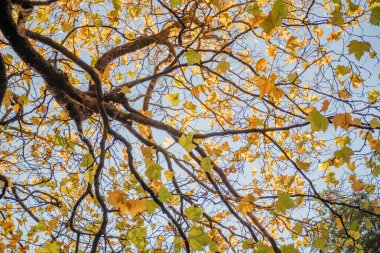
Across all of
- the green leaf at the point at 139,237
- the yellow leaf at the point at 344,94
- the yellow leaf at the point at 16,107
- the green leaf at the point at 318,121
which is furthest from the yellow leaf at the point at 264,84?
the yellow leaf at the point at 16,107

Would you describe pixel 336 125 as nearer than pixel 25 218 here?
Yes

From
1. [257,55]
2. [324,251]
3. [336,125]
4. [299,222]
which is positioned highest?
[257,55]

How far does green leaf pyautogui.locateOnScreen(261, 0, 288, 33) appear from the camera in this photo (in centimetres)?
163

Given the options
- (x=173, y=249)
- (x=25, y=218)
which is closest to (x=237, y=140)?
(x=173, y=249)

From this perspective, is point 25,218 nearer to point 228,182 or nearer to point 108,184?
point 108,184

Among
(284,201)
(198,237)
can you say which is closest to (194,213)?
(198,237)

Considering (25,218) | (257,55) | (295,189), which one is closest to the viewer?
(257,55)

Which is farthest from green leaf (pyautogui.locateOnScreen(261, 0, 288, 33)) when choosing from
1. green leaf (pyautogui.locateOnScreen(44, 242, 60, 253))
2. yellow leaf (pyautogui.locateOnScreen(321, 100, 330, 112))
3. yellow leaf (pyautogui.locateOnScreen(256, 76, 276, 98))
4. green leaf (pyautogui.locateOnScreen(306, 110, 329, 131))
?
green leaf (pyautogui.locateOnScreen(44, 242, 60, 253))

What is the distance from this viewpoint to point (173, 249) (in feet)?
6.75

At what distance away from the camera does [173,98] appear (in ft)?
9.09

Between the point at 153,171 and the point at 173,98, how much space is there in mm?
1094

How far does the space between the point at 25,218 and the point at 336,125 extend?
3868 millimetres

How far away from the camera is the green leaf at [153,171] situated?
1.81m

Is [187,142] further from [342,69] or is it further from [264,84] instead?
[342,69]
